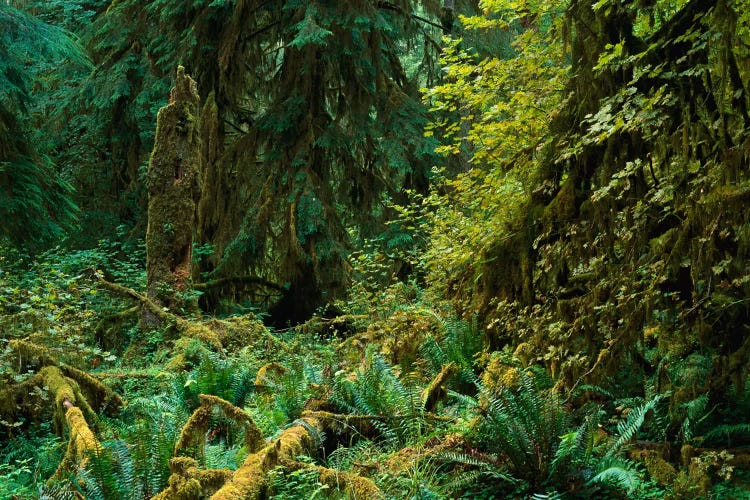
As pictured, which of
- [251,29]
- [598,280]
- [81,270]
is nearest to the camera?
[598,280]

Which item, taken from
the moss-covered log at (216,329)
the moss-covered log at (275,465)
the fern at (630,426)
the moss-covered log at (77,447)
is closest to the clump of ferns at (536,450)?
the fern at (630,426)

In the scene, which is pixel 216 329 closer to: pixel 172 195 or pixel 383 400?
pixel 172 195

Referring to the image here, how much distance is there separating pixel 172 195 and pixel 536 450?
790cm

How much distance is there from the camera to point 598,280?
5.04m

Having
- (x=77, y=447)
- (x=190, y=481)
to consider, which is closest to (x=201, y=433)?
(x=77, y=447)

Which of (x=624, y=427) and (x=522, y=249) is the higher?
(x=522, y=249)

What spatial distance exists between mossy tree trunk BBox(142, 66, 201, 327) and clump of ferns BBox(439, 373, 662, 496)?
7296 millimetres

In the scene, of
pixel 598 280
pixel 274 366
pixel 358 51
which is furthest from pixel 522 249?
pixel 358 51

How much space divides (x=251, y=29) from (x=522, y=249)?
1058cm

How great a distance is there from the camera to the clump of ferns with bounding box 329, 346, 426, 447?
500 centimetres

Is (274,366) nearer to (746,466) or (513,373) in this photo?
(513,373)

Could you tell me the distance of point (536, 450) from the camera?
4.25m

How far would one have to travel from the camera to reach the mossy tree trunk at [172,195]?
1084 centimetres

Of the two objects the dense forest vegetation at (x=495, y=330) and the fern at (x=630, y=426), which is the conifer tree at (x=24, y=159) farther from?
the fern at (x=630, y=426)
